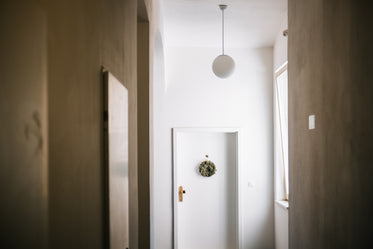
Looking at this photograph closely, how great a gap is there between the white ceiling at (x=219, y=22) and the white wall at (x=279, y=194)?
12 cm

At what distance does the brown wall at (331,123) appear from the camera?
1.54 m

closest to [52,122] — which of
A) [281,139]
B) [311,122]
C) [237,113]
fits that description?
[311,122]

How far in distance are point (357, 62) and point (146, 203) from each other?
5.57ft

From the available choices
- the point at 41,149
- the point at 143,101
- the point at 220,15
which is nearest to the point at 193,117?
the point at 220,15

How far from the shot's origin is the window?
4.80 m

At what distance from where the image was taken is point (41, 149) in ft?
1.96

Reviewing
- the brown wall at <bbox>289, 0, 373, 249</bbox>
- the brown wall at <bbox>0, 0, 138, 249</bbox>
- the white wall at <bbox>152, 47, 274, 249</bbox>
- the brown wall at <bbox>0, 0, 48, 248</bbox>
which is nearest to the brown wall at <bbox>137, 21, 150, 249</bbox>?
the brown wall at <bbox>289, 0, 373, 249</bbox>

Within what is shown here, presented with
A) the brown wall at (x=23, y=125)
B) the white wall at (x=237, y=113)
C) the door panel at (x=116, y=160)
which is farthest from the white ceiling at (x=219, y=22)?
the brown wall at (x=23, y=125)

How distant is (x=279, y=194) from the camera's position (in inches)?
199

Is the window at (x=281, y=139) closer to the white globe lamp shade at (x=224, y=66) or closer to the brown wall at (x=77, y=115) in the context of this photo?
the white globe lamp shade at (x=224, y=66)

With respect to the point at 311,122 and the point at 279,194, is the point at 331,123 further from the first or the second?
the point at 279,194

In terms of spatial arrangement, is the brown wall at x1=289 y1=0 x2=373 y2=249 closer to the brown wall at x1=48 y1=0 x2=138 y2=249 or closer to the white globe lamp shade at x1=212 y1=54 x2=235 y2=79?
the brown wall at x1=48 y1=0 x2=138 y2=249

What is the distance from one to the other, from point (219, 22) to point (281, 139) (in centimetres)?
179

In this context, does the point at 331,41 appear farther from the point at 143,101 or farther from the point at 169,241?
the point at 169,241
